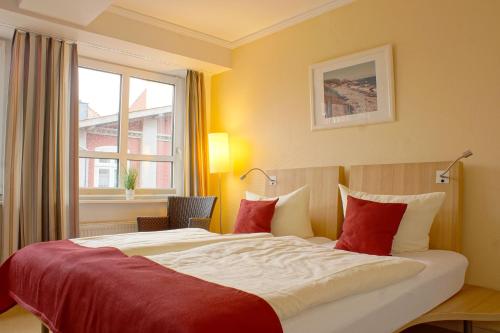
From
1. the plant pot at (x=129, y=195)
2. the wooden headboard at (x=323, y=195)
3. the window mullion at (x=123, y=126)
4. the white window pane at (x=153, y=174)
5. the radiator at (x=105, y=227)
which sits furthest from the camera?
the white window pane at (x=153, y=174)

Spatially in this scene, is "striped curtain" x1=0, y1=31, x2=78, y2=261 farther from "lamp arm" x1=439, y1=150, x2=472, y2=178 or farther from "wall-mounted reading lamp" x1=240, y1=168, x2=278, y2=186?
"lamp arm" x1=439, y1=150, x2=472, y2=178

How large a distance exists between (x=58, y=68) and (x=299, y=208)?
2634 millimetres

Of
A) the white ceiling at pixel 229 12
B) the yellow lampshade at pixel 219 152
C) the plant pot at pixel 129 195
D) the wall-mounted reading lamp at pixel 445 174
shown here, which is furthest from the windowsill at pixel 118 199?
the wall-mounted reading lamp at pixel 445 174

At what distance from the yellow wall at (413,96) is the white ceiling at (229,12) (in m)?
0.13

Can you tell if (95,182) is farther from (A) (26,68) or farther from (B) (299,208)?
(B) (299,208)

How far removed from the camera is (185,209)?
4270 millimetres

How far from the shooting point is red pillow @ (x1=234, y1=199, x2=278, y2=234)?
327 cm

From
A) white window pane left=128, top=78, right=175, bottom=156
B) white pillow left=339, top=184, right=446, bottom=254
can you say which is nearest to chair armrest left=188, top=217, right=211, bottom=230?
white window pane left=128, top=78, right=175, bottom=156

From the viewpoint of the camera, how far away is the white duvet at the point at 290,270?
56.4 inches

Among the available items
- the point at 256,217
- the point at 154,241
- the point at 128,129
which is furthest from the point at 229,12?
the point at 154,241

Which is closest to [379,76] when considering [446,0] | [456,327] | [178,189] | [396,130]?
[396,130]

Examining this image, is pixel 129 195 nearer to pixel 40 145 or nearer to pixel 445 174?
pixel 40 145

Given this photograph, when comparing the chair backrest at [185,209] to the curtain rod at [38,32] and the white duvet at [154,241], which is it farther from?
the curtain rod at [38,32]

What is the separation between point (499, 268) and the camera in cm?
266
